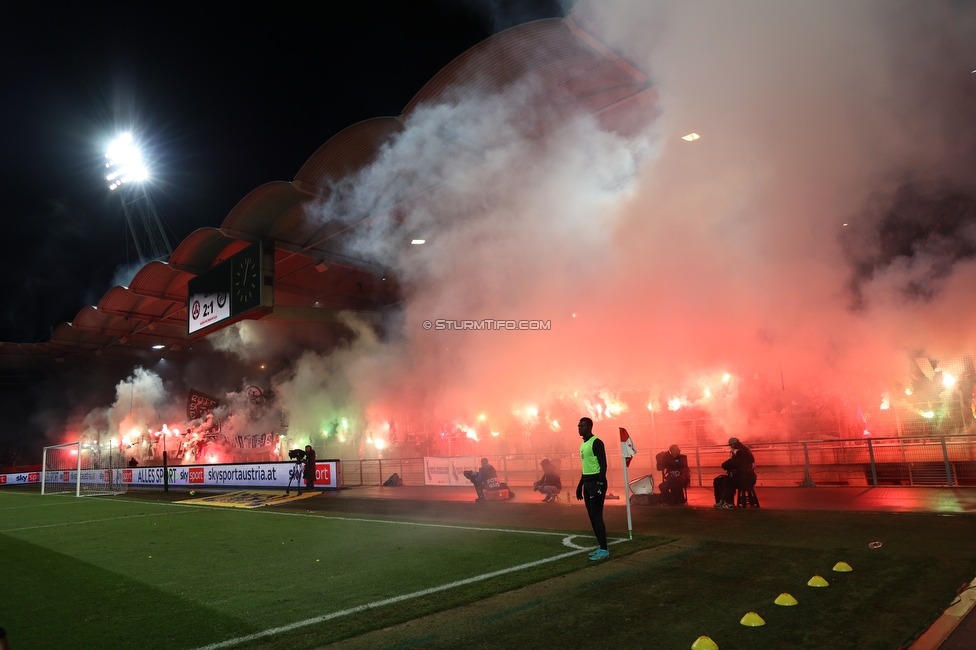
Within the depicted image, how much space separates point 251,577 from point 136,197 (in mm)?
35039

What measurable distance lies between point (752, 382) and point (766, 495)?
8.30m

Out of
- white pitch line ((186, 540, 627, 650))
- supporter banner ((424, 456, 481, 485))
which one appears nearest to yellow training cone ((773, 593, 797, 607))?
white pitch line ((186, 540, 627, 650))

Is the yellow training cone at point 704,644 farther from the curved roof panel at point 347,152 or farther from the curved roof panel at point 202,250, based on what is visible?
the curved roof panel at point 202,250

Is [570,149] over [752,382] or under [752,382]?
over

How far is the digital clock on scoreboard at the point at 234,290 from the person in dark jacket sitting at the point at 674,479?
12.2 m

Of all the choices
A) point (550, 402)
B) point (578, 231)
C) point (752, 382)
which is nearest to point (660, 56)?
point (578, 231)

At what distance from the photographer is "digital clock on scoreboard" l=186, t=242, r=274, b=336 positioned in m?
17.0

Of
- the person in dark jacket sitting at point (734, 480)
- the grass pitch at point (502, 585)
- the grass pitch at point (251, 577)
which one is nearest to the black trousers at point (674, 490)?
the person in dark jacket sitting at point (734, 480)

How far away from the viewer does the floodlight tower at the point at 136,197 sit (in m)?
31.1

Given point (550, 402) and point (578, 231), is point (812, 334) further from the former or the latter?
point (550, 402)

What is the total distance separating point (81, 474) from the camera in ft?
79.3

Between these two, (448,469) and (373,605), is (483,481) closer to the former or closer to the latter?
(448,469)

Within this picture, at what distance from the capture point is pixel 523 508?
10.6 metres

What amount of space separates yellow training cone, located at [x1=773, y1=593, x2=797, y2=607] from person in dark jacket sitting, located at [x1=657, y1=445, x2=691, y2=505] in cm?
591
